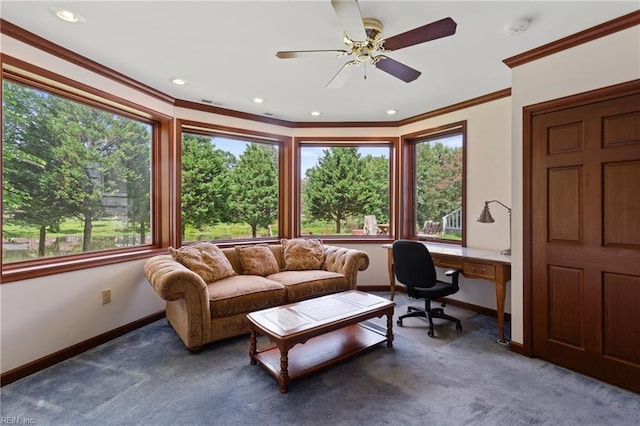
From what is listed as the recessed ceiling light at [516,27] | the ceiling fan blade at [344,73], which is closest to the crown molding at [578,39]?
the recessed ceiling light at [516,27]

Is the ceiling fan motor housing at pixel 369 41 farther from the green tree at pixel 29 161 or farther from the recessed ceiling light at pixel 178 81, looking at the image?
the green tree at pixel 29 161

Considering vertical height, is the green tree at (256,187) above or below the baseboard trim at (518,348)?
above

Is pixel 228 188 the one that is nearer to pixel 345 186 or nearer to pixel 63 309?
pixel 345 186

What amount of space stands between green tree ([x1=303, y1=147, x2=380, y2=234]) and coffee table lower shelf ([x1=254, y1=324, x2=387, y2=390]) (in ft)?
7.37

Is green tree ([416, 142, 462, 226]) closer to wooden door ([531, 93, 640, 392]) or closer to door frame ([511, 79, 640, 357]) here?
door frame ([511, 79, 640, 357])

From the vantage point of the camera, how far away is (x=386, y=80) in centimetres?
312

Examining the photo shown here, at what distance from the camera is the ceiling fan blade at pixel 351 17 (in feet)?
5.24

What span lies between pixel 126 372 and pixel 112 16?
259cm

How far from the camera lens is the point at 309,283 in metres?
3.47

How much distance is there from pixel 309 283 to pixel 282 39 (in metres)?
2.40

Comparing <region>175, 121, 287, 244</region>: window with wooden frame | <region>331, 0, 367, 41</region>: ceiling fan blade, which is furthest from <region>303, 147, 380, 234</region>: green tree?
<region>331, 0, 367, 41</region>: ceiling fan blade

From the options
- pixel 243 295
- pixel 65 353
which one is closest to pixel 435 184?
pixel 243 295

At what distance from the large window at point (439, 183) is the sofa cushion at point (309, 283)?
5.34 feet

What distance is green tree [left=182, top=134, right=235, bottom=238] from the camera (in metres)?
3.99
